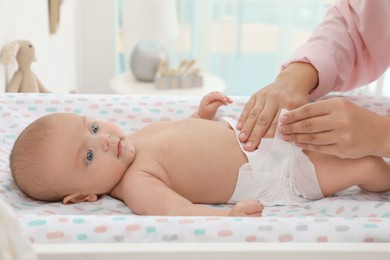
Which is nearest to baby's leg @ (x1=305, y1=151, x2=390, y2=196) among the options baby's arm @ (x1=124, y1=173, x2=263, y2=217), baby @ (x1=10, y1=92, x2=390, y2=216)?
baby @ (x1=10, y1=92, x2=390, y2=216)

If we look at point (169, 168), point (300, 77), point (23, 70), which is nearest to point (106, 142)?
point (169, 168)

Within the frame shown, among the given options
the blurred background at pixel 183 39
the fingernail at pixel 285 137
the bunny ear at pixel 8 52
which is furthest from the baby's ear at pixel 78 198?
the blurred background at pixel 183 39

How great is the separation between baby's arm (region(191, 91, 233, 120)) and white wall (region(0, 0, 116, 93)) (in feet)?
1.92

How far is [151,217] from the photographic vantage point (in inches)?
32.8

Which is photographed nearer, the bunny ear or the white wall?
the bunny ear

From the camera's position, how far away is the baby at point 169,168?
1.08m

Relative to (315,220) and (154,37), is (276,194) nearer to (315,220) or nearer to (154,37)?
(315,220)

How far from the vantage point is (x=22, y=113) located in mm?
1312

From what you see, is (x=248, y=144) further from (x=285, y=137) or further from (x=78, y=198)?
(x=78, y=198)

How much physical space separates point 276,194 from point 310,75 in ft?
1.05

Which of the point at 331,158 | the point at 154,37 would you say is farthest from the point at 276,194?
the point at 154,37

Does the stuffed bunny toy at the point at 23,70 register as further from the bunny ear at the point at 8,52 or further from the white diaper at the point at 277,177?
the white diaper at the point at 277,177

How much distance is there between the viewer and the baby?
1.08m

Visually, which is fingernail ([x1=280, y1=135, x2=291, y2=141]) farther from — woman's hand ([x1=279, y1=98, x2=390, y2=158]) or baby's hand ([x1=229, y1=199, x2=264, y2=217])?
baby's hand ([x1=229, y1=199, x2=264, y2=217])
